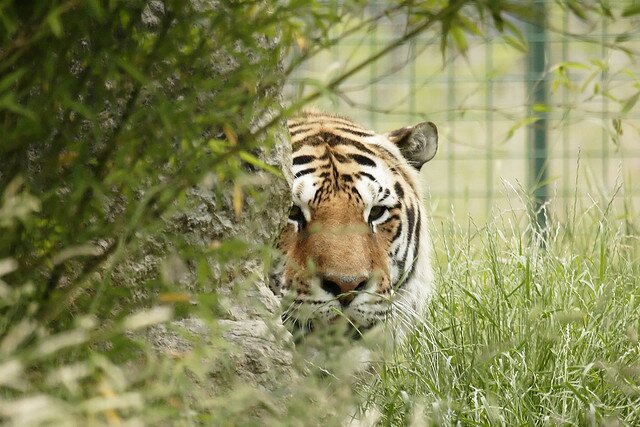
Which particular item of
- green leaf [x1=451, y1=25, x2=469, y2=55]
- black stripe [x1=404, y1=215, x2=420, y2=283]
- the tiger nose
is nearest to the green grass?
the tiger nose

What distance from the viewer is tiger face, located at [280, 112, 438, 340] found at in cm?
339

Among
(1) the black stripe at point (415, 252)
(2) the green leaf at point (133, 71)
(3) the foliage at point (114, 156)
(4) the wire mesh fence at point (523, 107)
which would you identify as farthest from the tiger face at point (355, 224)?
(2) the green leaf at point (133, 71)

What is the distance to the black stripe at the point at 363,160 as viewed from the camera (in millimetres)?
3777

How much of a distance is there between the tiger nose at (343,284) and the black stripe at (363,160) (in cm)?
50

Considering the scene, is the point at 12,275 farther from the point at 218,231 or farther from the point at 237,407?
the point at 218,231

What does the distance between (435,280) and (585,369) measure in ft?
3.59

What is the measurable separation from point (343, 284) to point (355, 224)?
0.77 ft

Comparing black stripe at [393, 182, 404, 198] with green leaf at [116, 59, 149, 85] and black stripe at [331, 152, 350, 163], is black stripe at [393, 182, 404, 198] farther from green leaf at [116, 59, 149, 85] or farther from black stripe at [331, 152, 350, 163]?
green leaf at [116, 59, 149, 85]

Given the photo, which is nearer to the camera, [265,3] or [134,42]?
[134,42]

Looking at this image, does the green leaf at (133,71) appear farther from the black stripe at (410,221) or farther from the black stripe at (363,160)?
the black stripe at (410,221)

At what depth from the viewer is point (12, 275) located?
220 centimetres

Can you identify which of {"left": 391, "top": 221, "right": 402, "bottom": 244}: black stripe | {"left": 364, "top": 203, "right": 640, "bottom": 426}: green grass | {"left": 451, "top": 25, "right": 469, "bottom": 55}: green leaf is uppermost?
{"left": 451, "top": 25, "right": 469, "bottom": 55}: green leaf

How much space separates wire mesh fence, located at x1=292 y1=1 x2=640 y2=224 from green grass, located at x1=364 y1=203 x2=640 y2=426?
42 cm

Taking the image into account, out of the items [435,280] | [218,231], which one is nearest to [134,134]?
[218,231]
